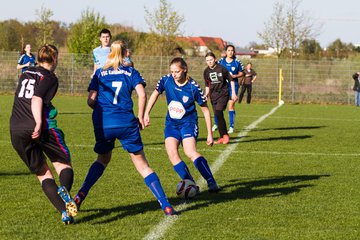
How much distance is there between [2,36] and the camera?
55469mm

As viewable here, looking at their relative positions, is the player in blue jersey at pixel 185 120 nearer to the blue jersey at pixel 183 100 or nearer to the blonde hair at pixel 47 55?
the blue jersey at pixel 183 100

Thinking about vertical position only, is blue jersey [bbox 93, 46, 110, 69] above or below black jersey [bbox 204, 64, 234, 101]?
above

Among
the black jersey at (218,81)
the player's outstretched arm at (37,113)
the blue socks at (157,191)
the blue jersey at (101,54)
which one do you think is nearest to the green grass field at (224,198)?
the blue socks at (157,191)

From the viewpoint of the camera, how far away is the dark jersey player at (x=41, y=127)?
244 inches

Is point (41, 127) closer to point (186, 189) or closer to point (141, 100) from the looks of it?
point (141, 100)

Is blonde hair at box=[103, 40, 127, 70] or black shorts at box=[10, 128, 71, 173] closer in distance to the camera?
black shorts at box=[10, 128, 71, 173]

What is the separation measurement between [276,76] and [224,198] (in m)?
27.7

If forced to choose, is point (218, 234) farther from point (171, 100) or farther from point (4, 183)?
point (4, 183)

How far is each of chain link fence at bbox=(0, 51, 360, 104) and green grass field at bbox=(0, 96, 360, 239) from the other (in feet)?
68.8

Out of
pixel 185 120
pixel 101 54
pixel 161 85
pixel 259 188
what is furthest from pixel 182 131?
pixel 101 54

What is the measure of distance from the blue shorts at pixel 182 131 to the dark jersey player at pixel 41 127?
6.36 feet

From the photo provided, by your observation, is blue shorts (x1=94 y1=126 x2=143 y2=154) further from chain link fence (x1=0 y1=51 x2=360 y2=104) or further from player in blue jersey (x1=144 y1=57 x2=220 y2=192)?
chain link fence (x1=0 y1=51 x2=360 y2=104)

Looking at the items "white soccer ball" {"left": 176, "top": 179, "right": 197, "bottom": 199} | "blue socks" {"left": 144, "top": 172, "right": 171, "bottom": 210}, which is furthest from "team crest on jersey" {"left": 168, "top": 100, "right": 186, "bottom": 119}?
"blue socks" {"left": 144, "top": 172, "right": 171, "bottom": 210}

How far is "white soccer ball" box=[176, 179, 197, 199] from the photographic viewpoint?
7.69 metres
